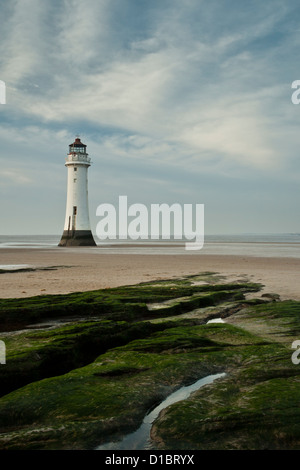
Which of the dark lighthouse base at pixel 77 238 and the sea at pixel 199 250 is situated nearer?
the sea at pixel 199 250

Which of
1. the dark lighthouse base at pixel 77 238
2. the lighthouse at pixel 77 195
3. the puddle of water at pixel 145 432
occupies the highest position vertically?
the lighthouse at pixel 77 195

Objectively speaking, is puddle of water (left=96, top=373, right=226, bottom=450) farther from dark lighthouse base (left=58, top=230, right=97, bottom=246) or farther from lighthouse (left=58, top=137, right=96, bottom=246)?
dark lighthouse base (left=58, top=230, right=97, bottom=246)

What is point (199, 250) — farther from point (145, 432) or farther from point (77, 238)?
point (145, 432)

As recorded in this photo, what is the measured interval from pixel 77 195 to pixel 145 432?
41.8 meters

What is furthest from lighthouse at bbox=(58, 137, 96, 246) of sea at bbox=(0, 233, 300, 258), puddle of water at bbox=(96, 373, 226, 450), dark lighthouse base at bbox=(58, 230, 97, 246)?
puddle of water at bbox=(96, 373, 226, 450)

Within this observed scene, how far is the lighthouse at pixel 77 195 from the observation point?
44469mm

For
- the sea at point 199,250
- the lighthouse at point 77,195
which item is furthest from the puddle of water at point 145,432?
the lighthouse at point 77,195

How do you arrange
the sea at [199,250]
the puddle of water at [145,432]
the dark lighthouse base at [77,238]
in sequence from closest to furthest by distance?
1. the puddle of water at [145,432]
2. the sea at [199,250]
3. the dark lighthouse base at [77,238]

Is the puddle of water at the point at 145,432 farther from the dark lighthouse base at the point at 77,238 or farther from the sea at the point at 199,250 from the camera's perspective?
the dark lighthouse base at the point at 77,238

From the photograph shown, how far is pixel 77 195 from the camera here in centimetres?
4444

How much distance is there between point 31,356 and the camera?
553 cm

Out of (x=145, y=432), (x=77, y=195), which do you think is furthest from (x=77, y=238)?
(x=145, y=432)

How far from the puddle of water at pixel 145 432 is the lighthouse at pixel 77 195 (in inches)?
1599
